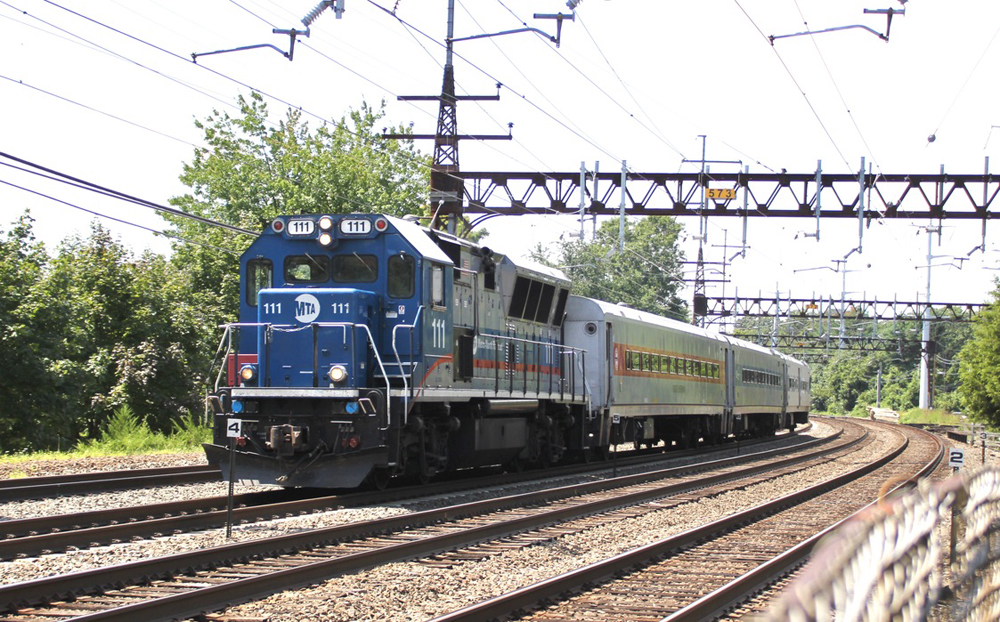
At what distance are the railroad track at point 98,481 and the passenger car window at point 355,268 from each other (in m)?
3.98

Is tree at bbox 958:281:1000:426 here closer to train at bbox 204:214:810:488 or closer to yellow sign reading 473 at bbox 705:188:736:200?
yellow sign reading 473 at bbox 705:188:736:200

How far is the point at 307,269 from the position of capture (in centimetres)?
1462

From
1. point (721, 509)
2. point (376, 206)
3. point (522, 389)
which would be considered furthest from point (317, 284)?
point (376, 206)

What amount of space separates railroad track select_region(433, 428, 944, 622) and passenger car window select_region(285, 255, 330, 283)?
6471 mm

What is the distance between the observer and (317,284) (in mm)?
14539


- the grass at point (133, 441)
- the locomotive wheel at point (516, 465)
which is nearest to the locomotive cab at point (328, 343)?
the locomotive wheel at point (516, 465)

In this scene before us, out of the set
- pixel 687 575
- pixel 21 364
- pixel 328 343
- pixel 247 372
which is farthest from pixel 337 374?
pixel 21 364

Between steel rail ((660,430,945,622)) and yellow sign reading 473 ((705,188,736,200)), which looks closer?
steel rail ((660,430,945,622))

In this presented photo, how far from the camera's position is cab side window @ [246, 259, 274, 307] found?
14766mm

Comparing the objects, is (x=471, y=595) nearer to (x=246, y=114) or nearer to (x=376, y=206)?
(x=376, y=206)

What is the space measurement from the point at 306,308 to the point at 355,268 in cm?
A: 100

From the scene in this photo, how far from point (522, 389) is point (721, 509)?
454cm

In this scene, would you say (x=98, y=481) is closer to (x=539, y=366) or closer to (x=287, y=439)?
(x=287, y=439)

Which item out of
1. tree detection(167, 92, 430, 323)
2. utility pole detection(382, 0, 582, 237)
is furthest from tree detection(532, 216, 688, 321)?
utility pole detection(382, 0, 582, 237)
